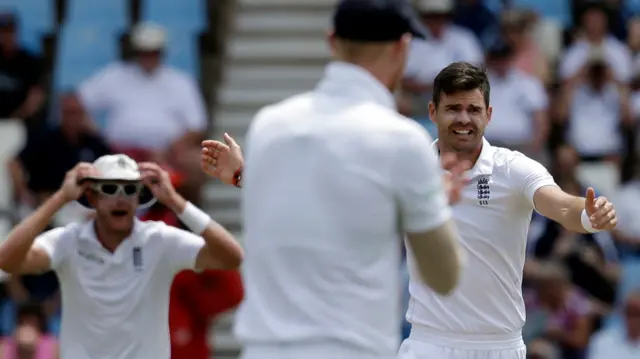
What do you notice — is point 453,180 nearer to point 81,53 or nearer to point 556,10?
point 81,53

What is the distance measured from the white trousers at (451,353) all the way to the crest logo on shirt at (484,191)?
644 mm

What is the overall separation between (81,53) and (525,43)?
396cm

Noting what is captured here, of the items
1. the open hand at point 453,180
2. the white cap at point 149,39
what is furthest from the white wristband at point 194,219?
the white cap at point 149,39

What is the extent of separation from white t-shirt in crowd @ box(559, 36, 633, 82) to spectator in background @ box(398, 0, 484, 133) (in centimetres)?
87

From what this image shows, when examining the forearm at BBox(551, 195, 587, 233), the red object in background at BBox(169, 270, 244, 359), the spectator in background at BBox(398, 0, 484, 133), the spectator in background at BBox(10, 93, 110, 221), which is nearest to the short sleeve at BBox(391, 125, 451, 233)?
the forearm at BBox(551, 195, 587, 233)

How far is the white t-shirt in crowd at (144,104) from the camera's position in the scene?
12312 millimetres

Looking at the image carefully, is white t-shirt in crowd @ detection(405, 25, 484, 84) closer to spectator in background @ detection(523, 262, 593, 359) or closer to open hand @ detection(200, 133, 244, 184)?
spectator in background @ detection(523, 262, 593, 359)

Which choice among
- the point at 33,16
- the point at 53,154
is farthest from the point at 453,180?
the point at 33,16

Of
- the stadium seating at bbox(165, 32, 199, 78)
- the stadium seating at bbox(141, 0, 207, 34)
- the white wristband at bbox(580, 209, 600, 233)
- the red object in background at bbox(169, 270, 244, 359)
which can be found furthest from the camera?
the stadium seating at bbox(141, 0, 207, 34)

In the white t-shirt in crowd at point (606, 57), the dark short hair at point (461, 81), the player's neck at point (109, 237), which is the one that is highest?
the dark short hair at point (461, 81)

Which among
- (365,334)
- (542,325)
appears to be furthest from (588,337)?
(365,334)

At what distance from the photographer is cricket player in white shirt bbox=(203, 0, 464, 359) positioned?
4316mm

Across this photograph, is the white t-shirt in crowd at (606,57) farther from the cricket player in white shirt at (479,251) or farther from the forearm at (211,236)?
the forearm at (211,236)

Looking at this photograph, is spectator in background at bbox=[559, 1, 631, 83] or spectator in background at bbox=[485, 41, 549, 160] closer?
spectator in background at bbox=[485, 41, 549, 160]
